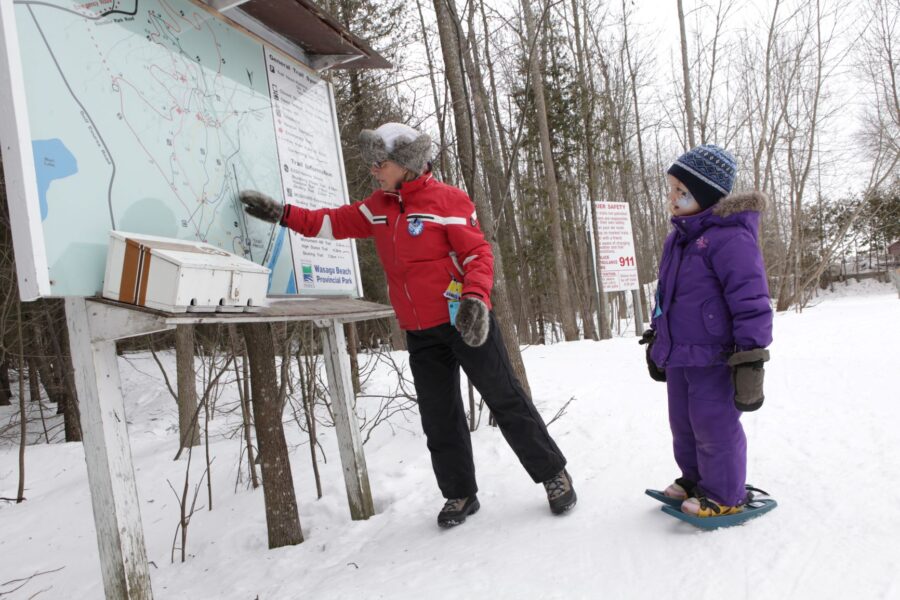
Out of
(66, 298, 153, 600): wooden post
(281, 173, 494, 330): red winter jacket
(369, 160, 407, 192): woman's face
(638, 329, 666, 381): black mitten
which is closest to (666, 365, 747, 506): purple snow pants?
(638, 329, 666, 381): black mitten

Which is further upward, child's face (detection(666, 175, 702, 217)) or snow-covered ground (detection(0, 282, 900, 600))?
child's face (detection(666, 175, 702, 217))

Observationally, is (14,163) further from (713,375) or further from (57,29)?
(713,375)

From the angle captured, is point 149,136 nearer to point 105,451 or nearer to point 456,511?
point 105,451

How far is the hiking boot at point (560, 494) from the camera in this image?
105 inches

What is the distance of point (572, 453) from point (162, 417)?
7.69 metres

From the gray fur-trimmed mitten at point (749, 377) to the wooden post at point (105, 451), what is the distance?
2.16 meters

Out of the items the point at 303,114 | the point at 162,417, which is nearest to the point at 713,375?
the point at 303,114

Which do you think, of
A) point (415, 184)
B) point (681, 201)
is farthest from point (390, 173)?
point (681, 201)

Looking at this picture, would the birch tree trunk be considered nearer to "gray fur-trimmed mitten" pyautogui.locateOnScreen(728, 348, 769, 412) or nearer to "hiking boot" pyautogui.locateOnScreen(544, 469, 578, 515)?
"hiking boot" pyautogui.locateOnScreen(544, 469, 578, 515)

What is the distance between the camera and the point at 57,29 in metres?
1.85

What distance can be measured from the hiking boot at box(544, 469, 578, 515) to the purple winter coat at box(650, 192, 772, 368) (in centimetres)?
71

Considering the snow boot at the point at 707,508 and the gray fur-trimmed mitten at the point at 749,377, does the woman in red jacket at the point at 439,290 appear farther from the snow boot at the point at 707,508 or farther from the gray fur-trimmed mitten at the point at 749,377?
the gray fur-trimmed mitten at the point at 749,377

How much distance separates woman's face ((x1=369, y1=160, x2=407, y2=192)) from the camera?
9.05ft

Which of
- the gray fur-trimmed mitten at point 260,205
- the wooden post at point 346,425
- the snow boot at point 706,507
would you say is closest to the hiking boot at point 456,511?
the wooden post at point 346,425
